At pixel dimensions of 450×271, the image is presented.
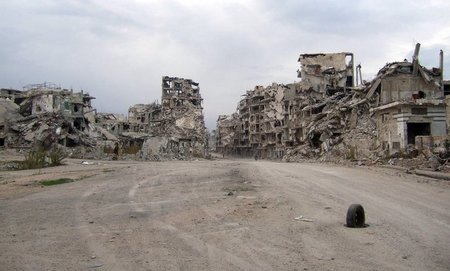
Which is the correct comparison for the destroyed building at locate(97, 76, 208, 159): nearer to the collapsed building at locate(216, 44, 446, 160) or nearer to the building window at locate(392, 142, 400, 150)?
the collapsed building at locate(216, 44, 446, 160)

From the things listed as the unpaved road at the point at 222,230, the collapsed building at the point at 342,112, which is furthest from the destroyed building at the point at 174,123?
the unpaved road at the point at 222,230

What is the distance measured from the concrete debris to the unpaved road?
42.5m

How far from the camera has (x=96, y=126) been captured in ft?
255

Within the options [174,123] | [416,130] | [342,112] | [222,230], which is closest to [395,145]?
[416,130]

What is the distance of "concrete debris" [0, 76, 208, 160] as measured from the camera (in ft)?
192

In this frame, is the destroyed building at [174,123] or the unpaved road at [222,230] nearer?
the unpaved road at [222,230]

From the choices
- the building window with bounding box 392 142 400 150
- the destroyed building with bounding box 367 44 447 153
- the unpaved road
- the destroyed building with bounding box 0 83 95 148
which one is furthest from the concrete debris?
the unpaved road

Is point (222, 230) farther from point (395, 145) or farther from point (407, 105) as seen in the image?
point (407, 105)

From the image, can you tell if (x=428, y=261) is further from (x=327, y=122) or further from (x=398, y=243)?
(x=327, y=122)

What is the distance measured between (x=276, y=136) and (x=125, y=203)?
250 ft

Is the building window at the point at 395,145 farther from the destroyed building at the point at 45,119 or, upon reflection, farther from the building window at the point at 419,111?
the destroyed building at the point at 45,119

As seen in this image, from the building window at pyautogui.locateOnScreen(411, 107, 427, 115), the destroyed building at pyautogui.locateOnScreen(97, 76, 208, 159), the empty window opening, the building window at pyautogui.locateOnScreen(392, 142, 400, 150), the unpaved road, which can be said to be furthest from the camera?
the destroyed building at pyautogui.locateOnScreen(97, 76, 208, 159)

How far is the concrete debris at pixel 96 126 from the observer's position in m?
58.6

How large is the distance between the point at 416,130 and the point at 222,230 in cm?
3291
